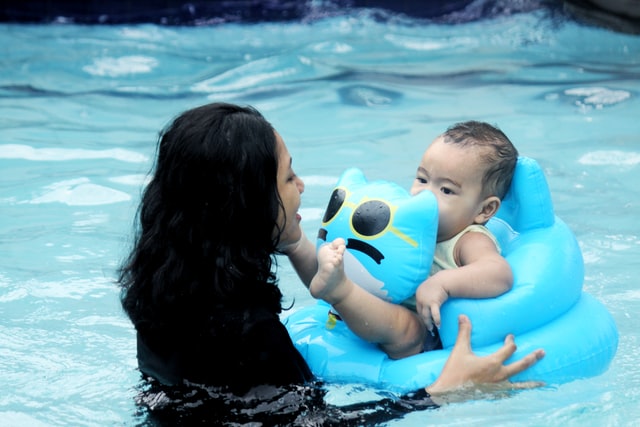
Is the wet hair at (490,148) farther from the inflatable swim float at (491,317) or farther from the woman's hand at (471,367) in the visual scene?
the woman's hand at (471,367)

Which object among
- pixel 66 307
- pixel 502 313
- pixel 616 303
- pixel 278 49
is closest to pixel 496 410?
pixel 502 313

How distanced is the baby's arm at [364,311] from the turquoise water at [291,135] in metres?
0.22

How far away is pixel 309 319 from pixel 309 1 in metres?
7.44

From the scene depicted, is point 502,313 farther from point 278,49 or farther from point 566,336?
point 278,49

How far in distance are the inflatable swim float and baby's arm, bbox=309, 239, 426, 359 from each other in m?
0.07

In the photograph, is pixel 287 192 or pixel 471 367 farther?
pixel 471 367

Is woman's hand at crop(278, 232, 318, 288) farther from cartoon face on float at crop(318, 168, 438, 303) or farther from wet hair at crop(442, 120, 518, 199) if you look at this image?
wet hair at crop(442, 120, 518, 199)

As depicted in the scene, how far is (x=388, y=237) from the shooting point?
3.13 metres

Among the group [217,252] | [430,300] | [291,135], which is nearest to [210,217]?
[217,252]

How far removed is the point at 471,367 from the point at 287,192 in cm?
79

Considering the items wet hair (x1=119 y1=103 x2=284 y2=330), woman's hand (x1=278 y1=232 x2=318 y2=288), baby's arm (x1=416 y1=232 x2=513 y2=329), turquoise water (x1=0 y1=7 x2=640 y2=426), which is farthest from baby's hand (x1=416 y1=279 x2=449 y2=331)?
wet hair (x1=119 y1=103 x2=284 y2=330)

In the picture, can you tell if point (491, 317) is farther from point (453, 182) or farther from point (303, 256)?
point (303, 256)

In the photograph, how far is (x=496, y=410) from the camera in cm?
320

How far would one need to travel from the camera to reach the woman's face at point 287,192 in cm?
280
